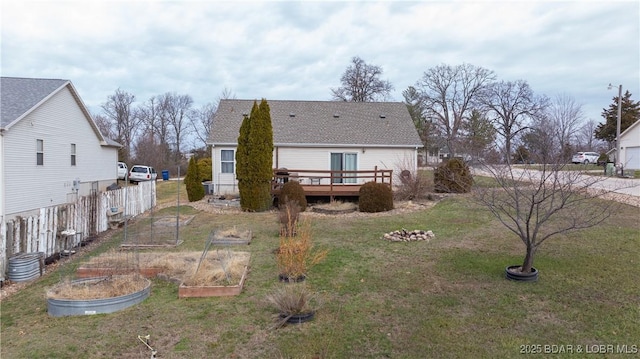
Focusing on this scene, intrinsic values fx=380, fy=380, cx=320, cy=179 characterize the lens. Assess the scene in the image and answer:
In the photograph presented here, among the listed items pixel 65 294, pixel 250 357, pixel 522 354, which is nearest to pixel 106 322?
pixel 65 294

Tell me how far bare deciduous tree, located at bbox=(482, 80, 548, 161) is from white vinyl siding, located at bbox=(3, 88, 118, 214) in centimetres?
3809

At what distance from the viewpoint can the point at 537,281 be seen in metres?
5.59

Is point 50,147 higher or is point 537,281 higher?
point 50,147

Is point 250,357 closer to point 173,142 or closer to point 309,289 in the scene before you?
point 309,289

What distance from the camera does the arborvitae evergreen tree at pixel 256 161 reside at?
1338cm

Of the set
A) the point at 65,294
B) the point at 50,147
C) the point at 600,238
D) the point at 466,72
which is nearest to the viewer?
the point at 65,294

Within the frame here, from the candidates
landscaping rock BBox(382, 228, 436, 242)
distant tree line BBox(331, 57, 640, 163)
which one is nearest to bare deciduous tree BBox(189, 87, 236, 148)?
distant tree line BBox(331, 57, 640, 163)

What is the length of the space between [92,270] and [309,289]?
384 centimetres

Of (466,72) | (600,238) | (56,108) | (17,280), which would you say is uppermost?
(466,72)

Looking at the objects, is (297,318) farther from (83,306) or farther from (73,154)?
(73,154)

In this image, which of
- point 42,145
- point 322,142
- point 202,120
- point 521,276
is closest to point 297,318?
point 521,276

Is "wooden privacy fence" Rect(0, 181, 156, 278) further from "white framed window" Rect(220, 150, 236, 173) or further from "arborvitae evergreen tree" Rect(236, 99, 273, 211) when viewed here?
"white framed window" Rect(220, 150, 236, 173)

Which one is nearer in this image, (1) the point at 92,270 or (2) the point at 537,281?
(2) the point at 537,281

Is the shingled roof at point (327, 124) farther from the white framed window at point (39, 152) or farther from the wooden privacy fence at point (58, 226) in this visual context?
the wooden privacy fence at point (58, 226)
